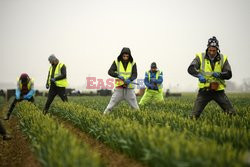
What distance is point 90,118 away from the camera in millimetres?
6445

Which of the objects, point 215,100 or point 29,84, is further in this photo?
point 29,84

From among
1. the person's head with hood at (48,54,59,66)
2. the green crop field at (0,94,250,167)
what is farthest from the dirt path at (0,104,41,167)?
the person's head with hood at (48,54,59,66)

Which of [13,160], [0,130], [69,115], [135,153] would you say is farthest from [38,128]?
[69,115]

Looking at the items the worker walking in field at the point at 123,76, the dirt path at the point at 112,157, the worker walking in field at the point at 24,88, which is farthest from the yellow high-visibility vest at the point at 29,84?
the dirt path at the point at 112,157

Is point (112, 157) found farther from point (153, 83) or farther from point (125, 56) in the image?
point (153, 83)

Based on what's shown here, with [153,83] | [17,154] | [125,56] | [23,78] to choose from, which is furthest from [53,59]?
[17,154]

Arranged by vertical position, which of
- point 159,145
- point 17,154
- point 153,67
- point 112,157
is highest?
point 153,67

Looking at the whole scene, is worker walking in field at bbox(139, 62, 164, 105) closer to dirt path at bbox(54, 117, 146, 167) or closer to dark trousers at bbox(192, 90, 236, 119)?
dark trousers at bbox(192, 90, 236, 119)

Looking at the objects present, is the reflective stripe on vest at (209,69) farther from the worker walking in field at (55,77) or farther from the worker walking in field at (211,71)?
the worker walking in field at (55,77)

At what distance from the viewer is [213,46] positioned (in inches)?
230

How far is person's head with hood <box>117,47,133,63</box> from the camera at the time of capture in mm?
7246

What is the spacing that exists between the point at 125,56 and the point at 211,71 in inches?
93.7

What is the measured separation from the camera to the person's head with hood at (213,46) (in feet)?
19.1

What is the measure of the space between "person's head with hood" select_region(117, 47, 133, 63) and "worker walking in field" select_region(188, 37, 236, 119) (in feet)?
6.32
